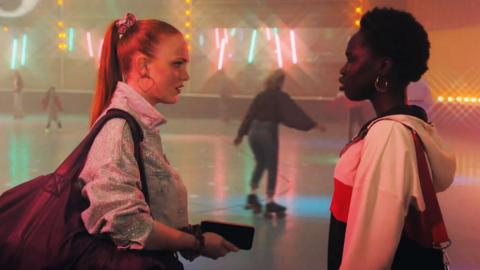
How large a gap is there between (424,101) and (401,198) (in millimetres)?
3010

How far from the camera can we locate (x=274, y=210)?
14.4ft

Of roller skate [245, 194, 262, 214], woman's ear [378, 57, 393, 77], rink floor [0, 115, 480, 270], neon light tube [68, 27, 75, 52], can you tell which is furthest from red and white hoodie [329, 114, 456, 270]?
neon light tube [68, 27, 75, 52]

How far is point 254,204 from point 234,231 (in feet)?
10.6

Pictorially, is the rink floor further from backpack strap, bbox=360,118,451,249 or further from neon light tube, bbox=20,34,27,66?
backpack strap, bbox=360,118,451,249

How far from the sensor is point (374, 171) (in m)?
1.13

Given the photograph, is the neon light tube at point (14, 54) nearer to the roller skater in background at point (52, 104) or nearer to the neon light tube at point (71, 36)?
the roller skater in background at point (52, 104)

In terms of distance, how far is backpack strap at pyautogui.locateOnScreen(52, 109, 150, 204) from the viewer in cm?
116

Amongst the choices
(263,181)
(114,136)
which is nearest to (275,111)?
(263,181)

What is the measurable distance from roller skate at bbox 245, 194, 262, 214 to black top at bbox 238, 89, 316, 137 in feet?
2.09

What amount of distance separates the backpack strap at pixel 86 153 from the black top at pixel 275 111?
10.5 ft

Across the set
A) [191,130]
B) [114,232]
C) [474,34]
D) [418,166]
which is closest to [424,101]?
[474,34]

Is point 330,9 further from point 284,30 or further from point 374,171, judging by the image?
point 374,171

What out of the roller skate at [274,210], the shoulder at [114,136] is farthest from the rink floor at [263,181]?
the shoulder at [114,136]

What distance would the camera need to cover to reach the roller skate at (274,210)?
4277 mm
